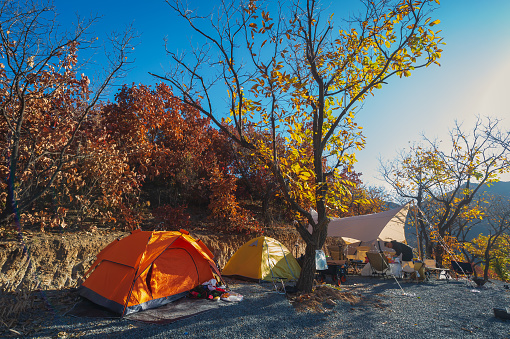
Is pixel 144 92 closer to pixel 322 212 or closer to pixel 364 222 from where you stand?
pixel 322 212

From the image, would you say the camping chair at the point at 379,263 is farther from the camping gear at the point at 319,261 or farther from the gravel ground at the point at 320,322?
the camping gear at the point at 319,261

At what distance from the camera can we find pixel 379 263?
37.0 feet

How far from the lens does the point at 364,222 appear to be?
493 inches

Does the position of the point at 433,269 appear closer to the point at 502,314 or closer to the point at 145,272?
the point at 502,314

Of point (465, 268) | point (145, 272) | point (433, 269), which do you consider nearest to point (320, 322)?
point (145, 272)

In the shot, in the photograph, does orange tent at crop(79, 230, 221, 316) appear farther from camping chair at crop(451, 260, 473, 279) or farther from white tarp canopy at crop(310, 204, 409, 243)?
camping chair at crop(451, 260, 473, 279)

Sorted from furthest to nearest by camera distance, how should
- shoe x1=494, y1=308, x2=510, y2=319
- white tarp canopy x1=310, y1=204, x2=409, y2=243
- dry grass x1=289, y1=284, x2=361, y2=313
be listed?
1. white tarp canopy x1=310, y1=204, x2=409, y2=243
2. dry grass x1=289, y1=284, x2=361, y2=313
3. shoe x1=494, y1=308, x2=510, y2=319

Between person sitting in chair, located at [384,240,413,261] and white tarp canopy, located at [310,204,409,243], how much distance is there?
0.27m

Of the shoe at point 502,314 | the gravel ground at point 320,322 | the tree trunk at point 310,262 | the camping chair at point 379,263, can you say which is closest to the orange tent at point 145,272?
the gravel ground at point 320,322

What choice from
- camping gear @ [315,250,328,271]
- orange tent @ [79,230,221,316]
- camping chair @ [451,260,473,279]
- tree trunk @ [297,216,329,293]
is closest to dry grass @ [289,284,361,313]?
tree trunk @ [297,216,329,293]

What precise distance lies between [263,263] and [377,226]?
18.1ft

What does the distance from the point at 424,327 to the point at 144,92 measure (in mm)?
10245

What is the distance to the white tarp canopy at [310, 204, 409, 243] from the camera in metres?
11.8

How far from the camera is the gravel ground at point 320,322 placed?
4.54 m
